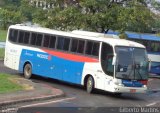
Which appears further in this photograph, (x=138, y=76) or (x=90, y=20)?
(x=90, y=20)

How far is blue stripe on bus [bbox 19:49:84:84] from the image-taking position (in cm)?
2386

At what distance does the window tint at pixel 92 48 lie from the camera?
75.3 ft

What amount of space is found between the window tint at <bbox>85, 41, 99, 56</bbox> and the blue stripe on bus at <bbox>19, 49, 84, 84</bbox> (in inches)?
26.3

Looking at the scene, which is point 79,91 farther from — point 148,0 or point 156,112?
point 148,0

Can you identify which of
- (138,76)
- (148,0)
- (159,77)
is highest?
(148,0)

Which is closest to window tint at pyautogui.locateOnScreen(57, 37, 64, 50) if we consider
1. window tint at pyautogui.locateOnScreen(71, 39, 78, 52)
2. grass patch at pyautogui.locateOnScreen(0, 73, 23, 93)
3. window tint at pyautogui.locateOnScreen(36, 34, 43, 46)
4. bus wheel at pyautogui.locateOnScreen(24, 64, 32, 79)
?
window tint at pyautogui.locateOnScreen(71, 39, 78, 52)

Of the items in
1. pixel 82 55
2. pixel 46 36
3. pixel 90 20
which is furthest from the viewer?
pixel 90 20

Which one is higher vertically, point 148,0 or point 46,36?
point 148,0

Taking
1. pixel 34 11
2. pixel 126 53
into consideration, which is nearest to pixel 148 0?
pixel 34 11

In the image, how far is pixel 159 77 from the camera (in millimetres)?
38562

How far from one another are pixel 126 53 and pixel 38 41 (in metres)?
6.01

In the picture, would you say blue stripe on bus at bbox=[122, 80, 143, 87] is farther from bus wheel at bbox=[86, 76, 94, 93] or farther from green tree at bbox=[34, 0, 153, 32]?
green tree at bbox=[34, 0, 153, 32]

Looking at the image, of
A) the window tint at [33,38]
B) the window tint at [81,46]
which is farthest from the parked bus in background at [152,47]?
the window tint at [81,46]

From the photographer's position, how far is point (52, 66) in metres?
25.2
